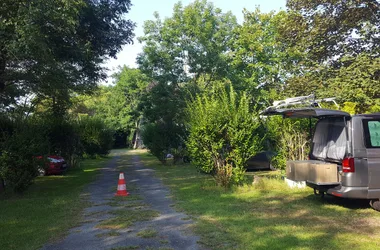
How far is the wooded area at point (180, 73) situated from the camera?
37.5 ft

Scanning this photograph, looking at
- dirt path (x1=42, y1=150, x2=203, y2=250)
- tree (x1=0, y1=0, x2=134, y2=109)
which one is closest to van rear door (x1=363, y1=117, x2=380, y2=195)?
dirt path (x1=42, y1=150, x2=203, y2=250)

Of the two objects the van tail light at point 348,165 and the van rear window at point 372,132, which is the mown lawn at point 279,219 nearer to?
the van tail light at point 348,165

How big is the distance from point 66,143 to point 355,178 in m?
19.4

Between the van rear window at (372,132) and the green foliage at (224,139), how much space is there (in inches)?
162

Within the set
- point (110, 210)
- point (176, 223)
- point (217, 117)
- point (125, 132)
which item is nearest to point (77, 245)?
point (176, 223)

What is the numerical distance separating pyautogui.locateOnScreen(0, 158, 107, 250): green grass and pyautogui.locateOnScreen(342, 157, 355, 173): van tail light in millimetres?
5617

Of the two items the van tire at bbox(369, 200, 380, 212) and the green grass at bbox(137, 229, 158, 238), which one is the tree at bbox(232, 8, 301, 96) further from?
the green grass at bbox(137, 229, 158, 238)

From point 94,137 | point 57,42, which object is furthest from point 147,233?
point 94,137

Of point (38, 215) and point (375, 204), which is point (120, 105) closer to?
point (38, 215)

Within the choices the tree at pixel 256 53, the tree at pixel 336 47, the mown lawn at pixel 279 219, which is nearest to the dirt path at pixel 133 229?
the mown lawn at pixel 279 219

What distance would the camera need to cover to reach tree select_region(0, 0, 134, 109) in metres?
11.3

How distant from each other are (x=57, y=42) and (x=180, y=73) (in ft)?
41.8

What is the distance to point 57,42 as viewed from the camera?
13695 millimetres

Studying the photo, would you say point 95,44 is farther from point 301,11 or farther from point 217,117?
point 301,11
